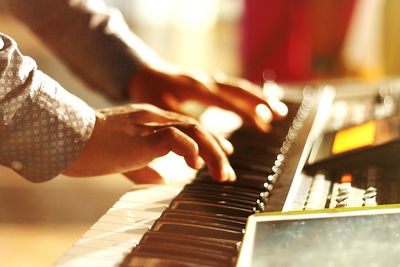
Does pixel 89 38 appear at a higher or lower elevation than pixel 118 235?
higher

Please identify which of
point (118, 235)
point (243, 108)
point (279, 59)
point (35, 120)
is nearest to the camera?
point (118, 235)

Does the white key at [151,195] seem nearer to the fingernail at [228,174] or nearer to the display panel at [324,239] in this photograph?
the fingernail at [228,174]

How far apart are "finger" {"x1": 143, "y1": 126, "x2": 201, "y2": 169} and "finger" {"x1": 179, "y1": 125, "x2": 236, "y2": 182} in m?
0.02

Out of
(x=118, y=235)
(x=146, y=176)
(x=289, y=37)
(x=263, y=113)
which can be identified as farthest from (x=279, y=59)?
(x=118, y=235)

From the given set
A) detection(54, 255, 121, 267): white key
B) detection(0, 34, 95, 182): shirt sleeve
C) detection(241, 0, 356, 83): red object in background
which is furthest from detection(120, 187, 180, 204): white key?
detection(241, 0, 356, 83): red object in background

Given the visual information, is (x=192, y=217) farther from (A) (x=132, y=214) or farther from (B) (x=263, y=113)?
(B) (x=263, y=113)

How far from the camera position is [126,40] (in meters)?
1.52

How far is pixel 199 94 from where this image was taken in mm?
1454

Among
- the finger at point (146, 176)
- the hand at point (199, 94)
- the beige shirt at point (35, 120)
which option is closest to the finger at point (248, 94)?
the hand at point (199, 94)

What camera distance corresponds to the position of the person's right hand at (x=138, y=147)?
100 cm

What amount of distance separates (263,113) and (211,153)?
0.52 metres

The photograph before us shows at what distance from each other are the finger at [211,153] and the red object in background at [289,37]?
7.21ft

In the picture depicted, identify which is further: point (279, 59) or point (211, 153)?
point (279, 59)

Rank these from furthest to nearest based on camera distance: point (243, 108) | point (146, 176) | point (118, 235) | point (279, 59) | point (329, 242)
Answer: point (279, 59) < point (243, 108) < point (146, 176) < point (118, 235) < point (329, 242)
